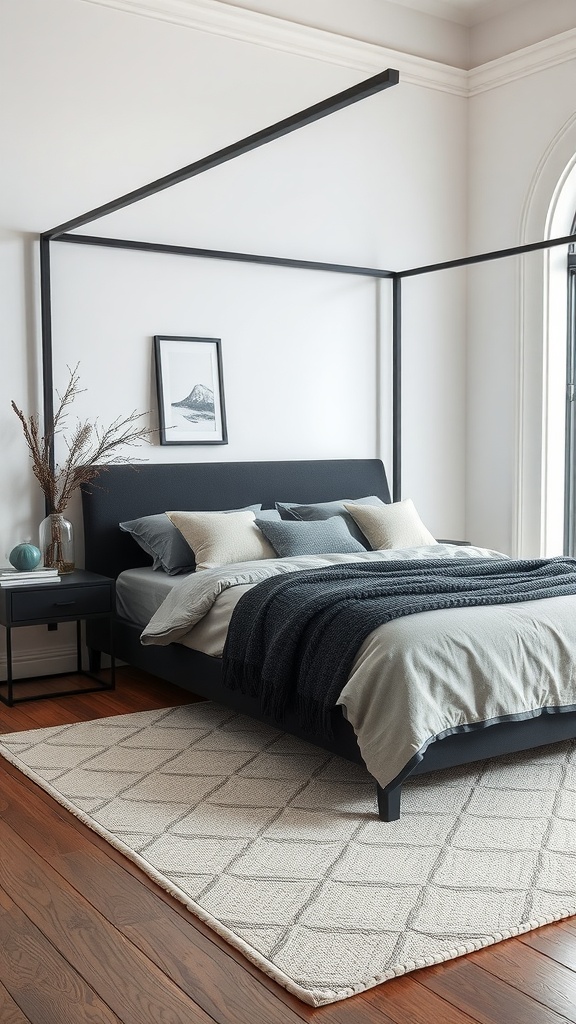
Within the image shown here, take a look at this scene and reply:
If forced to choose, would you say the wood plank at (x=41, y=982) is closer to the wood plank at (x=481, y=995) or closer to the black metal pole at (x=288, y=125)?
the wood plank at (x=481, y=995)

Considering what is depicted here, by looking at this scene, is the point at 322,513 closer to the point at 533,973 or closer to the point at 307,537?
the point at 307,537

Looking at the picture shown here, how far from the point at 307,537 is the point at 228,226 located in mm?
2032

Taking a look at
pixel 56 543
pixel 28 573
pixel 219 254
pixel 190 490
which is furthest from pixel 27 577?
pixel 219 254

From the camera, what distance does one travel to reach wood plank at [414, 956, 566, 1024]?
218 cm

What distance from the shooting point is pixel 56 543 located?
5098mm

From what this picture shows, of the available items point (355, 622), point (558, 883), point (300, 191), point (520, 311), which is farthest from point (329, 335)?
point (558, 883)

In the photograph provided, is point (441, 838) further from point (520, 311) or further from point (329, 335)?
point (520, 311)

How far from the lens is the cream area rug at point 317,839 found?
252 centimetres

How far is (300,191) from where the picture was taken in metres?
6.21

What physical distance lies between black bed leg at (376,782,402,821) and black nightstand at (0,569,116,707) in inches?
80.3

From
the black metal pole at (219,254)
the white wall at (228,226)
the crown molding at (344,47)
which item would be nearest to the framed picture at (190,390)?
the white wall at (228,226)

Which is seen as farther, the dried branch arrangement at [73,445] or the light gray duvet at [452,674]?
the dried branch arrangement at [73,445]

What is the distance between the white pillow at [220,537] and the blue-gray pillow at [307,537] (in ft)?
0.22

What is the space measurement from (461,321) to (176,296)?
2.32 meters
